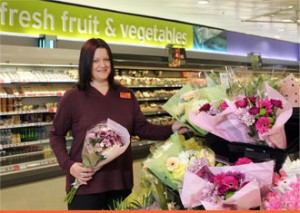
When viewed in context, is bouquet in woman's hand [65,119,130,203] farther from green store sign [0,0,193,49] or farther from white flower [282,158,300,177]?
green store sign [0,0,193,49]

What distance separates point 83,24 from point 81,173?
15.7ft

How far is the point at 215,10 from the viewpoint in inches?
285

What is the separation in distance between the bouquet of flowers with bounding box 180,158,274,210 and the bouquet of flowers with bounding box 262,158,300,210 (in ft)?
0.09

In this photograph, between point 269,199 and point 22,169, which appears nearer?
point 269,199

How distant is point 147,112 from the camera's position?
6.92 meters

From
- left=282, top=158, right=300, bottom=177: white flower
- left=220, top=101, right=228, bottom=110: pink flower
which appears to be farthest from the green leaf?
left=220, top=101, right=228, bottom=110: pink flower

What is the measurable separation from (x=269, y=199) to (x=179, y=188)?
0.32m

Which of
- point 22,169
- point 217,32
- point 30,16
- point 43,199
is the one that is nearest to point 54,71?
point 30,16

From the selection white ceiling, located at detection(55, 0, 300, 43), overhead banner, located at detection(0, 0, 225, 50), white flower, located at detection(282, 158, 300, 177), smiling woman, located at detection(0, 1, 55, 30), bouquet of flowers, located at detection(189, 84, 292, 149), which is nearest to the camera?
white flower, located at detection(282, 158, 300, 177)

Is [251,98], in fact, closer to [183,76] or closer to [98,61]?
[98,61]

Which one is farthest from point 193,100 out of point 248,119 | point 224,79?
point 248,119

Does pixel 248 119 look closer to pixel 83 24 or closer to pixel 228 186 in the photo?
pixel 228 186

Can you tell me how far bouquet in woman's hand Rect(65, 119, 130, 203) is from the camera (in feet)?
5.84

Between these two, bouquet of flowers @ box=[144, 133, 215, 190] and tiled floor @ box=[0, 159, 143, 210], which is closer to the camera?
bouquet of flowers @ box=[144, 133, 215, 190]
